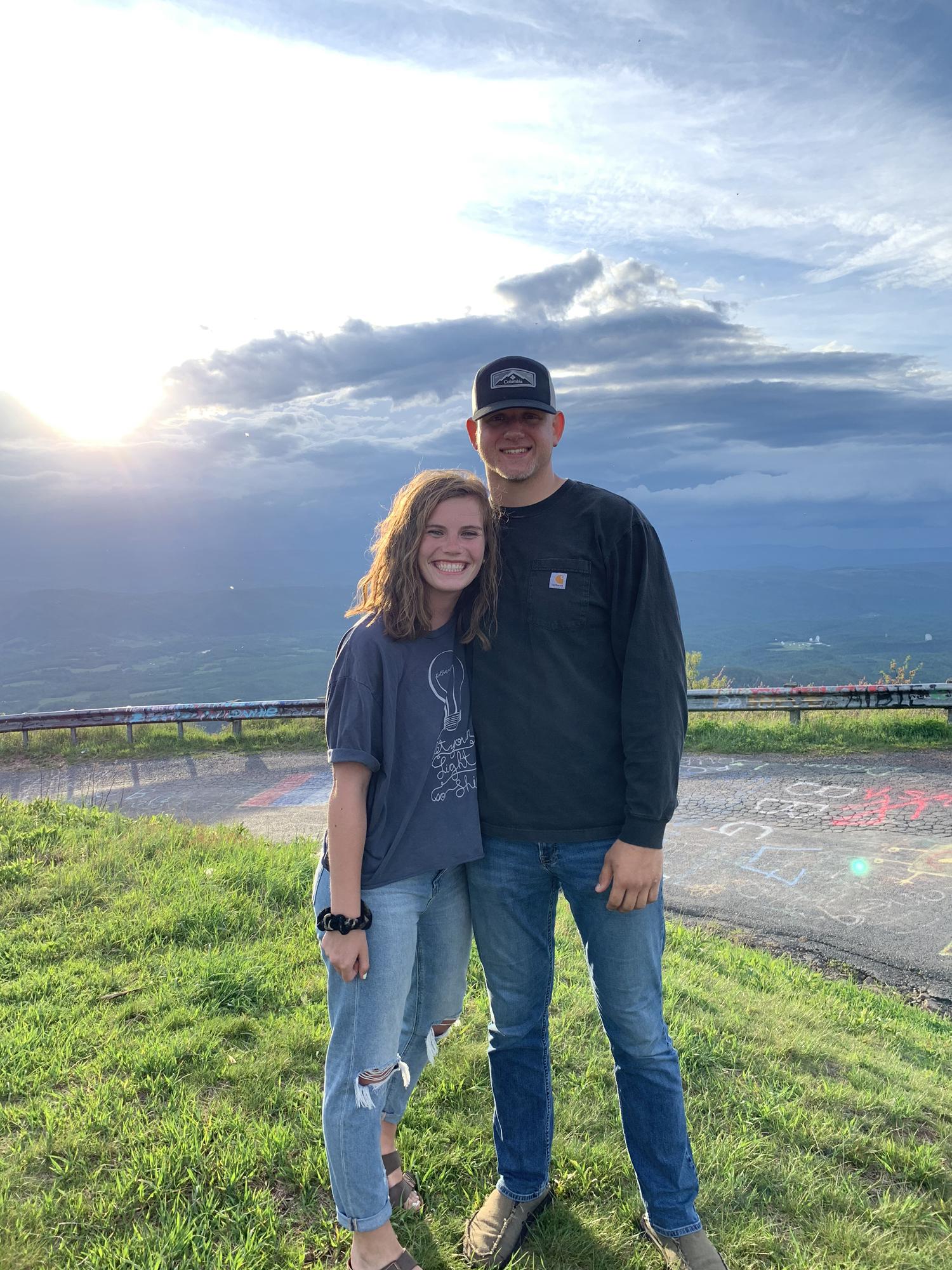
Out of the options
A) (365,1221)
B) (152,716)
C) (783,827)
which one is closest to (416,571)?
(365,1221)

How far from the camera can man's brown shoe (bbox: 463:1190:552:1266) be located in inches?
108

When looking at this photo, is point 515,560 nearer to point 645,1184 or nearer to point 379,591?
point 379,591

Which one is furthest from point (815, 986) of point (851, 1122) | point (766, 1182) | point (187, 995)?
point (187, 995)

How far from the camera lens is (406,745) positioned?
260cm

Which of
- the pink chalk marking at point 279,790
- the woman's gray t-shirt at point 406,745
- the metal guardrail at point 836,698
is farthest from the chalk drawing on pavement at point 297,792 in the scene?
the woman's gray t-shirt at point 406,745

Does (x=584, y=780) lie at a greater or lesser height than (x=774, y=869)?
greater

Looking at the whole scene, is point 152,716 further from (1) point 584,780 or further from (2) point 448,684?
(1) point 584,780

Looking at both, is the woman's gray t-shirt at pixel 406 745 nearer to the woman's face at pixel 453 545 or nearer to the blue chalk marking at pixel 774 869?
the woman's face at pixel 453 545

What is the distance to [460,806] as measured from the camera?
270cm

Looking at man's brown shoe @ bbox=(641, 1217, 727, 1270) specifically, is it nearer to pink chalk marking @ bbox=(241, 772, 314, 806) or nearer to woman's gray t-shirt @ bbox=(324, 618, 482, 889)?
woman's gray t-shirt @ bbox=(324, 618, 482, 889)

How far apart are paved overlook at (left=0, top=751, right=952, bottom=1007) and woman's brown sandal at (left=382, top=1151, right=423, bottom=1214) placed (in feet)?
12.8

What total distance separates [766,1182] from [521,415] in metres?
3.05

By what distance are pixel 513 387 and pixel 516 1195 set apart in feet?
9.36

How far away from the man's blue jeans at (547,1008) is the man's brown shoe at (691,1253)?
0.03 m
